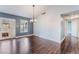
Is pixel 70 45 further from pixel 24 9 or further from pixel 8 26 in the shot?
pixel 8 26

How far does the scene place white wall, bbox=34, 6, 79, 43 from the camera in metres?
2.21

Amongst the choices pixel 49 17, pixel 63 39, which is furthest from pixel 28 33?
pixel 63 39

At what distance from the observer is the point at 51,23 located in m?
2.32

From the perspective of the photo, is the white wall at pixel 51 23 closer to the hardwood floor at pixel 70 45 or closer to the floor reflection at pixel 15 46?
the hardwood floor at pixel 70 45

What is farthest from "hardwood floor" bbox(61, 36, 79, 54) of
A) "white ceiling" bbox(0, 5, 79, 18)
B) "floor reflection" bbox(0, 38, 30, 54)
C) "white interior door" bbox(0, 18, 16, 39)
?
"white interior door" bbox(0, 18, 16, 39)

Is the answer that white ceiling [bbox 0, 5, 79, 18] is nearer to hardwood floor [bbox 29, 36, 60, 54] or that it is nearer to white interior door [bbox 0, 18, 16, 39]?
white interior door [bbox 0, 18, 16, 39]

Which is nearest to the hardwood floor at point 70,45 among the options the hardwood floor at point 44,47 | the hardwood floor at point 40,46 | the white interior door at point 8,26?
the hardwood floor at point 40,46

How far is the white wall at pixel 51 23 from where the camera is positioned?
2.21 meters

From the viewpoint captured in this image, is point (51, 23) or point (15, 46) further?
point (51, 23)

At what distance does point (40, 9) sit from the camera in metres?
2.28

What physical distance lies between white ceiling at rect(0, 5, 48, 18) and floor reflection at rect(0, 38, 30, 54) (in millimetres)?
649

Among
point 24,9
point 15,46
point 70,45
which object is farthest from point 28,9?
Answer: point 70,45

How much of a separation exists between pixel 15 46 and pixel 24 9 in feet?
3.07
